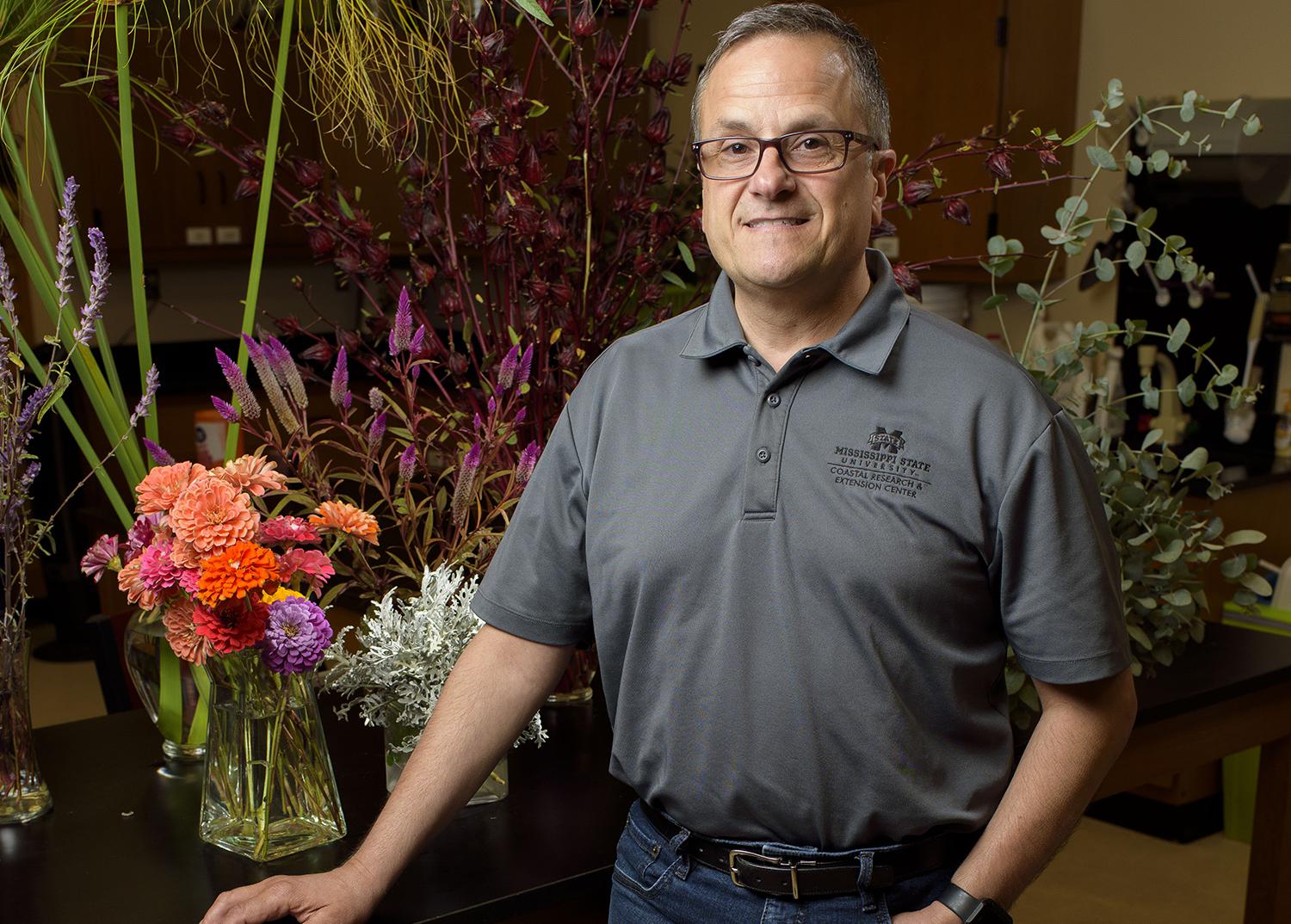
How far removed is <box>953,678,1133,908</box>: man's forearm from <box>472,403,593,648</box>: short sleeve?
0.48 metres

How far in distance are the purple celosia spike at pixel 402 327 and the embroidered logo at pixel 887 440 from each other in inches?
22.5

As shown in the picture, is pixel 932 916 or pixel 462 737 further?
pixel 462 737

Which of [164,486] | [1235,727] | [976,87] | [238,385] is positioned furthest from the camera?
[976,87]

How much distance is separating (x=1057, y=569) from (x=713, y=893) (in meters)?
0.46

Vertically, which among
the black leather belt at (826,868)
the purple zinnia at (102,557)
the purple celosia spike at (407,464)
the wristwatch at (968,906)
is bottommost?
the wristwatch at (968,906)

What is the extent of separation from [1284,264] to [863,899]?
3.51 metres

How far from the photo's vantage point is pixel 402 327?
1592 millimetres

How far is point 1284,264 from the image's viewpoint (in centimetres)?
420

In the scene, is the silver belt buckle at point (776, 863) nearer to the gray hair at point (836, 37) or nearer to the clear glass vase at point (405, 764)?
the clear glass vase at point (405, 764)

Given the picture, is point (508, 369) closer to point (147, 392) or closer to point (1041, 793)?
point (147, 392)

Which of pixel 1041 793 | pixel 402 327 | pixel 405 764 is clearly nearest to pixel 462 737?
pixel 405 764

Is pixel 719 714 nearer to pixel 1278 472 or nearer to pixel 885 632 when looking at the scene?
pixel 885 632

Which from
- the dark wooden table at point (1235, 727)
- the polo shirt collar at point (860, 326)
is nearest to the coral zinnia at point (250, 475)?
the polo shirt collar at point (860, 326)

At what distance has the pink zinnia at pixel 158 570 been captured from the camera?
1.34m
